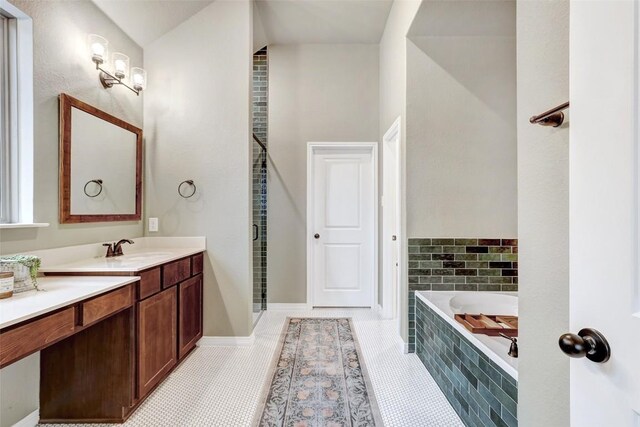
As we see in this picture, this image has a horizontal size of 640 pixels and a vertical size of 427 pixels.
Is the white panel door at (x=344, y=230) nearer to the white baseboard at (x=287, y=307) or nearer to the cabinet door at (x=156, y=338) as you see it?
the white baseboard at (x=287, y=307)

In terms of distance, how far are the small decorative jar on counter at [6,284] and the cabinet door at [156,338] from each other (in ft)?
1.95

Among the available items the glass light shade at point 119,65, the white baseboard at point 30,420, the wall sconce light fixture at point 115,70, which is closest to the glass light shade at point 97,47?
the wall sconce light fixture at point 115,70

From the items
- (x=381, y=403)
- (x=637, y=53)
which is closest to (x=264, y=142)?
(x=381, y=403)

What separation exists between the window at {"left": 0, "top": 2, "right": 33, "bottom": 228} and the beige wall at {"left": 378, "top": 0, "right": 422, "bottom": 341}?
243 cm

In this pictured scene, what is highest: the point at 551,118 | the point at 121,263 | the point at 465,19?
the point at 465,19

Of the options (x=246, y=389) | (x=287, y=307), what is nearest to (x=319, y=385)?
(x=246, y=389)

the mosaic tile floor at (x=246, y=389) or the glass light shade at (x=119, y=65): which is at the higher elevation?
the glass light shade at (x=119, y=65)

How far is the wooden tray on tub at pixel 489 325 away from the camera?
1679 millimetres

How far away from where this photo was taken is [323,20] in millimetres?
3266

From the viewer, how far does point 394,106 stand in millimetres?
2930

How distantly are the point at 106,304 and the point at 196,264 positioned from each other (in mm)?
1030

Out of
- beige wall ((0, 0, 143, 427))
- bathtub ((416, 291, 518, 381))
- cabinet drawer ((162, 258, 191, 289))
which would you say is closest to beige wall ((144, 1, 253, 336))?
cabinet drawer ((162, 258, 191, 289))

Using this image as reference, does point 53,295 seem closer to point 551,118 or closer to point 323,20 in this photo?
point 551,118

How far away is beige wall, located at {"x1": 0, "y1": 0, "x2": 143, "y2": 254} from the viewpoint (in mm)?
1774
